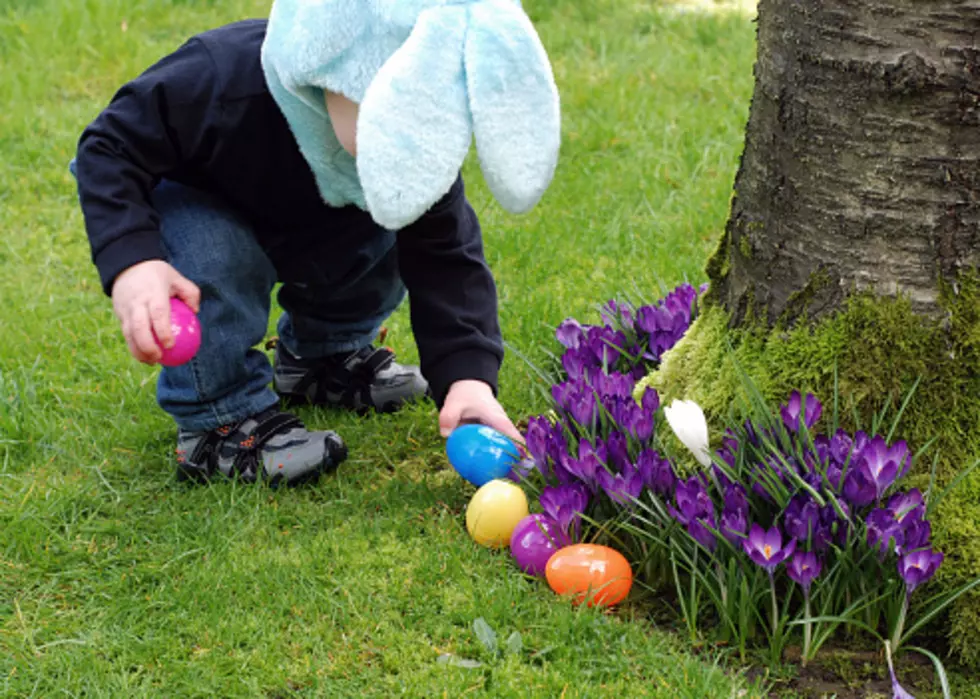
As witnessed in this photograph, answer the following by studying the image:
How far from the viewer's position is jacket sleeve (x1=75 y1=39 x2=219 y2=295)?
248 cm

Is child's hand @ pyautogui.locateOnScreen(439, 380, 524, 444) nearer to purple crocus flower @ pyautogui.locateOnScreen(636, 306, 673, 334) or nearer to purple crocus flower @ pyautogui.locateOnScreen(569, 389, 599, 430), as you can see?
purple crocus flower @ pyautogui.locateOnScreen(569, 389, 599, 430)

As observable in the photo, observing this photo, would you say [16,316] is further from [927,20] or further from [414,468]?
[927,20]

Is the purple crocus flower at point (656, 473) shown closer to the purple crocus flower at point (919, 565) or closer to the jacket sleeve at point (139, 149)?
the purple crocus flower at point (919, 565)

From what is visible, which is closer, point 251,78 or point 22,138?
point 251,78

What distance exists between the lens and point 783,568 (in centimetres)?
214

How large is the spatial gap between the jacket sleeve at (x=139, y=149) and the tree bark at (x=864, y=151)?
1180 millimetres

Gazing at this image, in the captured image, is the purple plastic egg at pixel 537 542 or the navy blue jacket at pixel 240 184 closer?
the purple plastic egg at pixel 537 542

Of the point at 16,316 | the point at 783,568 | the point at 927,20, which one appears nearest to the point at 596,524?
the point at 783,568

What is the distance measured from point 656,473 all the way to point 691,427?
111 mm

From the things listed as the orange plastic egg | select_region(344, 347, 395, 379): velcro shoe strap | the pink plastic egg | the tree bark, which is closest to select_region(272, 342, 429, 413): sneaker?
select_region(344, 347, 395, 379): velcro shoe strap

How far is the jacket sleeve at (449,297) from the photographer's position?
2.81 meters

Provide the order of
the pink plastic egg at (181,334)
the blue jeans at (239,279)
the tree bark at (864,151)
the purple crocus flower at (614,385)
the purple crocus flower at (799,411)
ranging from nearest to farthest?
the tree bark at (864,151) → the purple crocus flower at (799,411) → the pink plastic egg at (181,334) → the purple crocus flower at (614,385) → the blue jeans at (239,279)

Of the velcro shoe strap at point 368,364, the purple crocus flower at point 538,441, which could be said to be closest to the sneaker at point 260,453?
the velcro shoe strap at point 368,364

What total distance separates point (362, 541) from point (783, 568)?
2.81 feet
